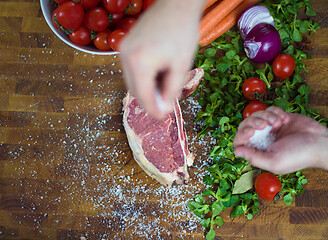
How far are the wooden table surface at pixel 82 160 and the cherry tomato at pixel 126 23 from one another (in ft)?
0.66

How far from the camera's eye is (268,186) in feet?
4.67

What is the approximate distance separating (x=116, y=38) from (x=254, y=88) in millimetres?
743

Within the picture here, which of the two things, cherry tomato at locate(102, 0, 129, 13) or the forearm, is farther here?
cherry tomato at locate(102, 0, 129, 13)

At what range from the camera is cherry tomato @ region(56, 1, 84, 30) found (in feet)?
4.44

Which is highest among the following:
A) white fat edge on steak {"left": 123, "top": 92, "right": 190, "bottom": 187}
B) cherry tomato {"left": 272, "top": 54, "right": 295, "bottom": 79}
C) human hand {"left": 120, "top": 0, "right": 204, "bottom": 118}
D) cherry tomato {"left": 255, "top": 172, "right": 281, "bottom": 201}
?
human hand {"left": 120, "top": 0, "right": 204, "bottom": 118}

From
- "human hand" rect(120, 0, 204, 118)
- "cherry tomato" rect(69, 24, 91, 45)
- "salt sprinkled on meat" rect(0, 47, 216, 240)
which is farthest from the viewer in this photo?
"salt sprinkled on meat" rect(0, 47, 216, 240)

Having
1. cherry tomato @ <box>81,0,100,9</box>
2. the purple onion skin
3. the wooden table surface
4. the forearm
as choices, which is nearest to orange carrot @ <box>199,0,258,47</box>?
the purple onion skin

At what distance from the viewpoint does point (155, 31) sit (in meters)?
0.49

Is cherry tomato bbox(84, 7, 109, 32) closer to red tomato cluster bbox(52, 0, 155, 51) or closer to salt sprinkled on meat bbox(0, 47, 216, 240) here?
red tomato cluster bbox(52, 0, 155, 51)

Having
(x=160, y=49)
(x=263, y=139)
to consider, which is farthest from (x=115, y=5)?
(x=160, y=49)

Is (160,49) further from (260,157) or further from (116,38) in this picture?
(116,38)

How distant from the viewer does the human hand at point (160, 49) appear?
480 millimetres

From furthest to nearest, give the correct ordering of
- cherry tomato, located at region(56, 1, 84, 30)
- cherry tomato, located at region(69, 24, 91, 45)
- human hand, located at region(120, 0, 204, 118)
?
cherry tomato, located at region(69, 24, 91, 45) → cherry tomato, located at region(56, 1, 84, 30) → human hand, located at region(120, 0, 204, 118)

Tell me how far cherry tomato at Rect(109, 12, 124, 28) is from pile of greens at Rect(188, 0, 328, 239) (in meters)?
0.47
